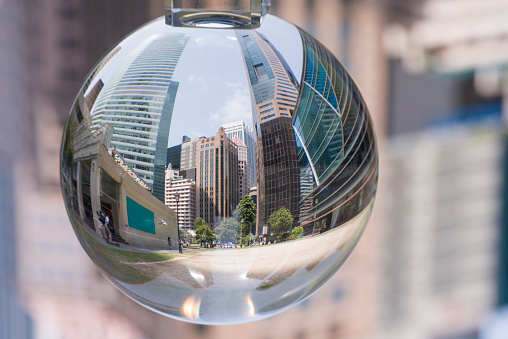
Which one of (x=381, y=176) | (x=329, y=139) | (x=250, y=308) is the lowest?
(x=381, y=176)

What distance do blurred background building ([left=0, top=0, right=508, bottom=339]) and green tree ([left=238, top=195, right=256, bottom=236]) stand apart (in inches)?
62.2

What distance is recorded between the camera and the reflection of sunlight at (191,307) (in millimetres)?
274

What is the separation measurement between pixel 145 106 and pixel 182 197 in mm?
51

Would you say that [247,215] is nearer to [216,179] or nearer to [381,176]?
[216,179]

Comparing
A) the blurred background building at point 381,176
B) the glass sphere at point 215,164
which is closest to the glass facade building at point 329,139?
the glass sphere at point 215,164

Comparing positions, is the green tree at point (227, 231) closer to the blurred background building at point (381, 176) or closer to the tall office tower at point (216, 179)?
the tall office tower at point (216, 179)

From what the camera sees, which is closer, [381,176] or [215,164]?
[215,164]

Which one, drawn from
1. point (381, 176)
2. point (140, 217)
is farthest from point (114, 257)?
point (381, 176)

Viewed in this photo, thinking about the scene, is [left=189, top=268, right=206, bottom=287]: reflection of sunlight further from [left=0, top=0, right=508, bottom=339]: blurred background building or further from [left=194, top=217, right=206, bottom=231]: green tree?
[left=0, top=0, right=508, bottom=339]: blurred background building

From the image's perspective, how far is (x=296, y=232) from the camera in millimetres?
250

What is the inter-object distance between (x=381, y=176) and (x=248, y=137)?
10.0ft

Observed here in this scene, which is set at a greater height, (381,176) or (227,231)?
(227,231)

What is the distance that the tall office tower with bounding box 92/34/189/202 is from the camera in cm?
24

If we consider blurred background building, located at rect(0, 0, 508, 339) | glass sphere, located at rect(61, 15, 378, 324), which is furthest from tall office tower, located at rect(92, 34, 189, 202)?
blurred background building, located at rect(0, 0, 508, 339)
